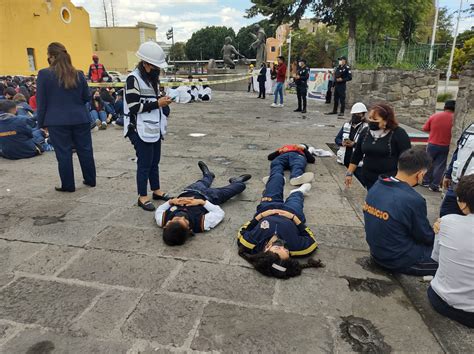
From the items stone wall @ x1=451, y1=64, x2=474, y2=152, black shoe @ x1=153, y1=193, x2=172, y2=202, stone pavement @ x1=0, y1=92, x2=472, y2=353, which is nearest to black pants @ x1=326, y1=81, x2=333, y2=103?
stone wall @ x1=451, y1=64, x2=474, y2=152

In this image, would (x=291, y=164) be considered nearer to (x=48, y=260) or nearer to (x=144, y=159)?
(x=144, y=159)

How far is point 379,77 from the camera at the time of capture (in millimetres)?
12227

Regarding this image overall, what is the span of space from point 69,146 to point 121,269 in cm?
236

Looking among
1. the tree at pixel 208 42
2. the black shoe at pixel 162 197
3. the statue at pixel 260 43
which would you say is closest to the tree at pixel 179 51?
the tree at pixel 208 42

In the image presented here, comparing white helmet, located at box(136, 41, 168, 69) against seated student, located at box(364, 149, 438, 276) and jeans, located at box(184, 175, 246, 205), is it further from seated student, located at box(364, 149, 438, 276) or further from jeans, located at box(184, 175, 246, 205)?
seated student, located at box(364, 149, 438, 276)

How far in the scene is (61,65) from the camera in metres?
4.35

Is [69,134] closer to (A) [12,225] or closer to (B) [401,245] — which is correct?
(A) [12,225]

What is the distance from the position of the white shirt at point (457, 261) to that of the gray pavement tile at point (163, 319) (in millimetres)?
1658

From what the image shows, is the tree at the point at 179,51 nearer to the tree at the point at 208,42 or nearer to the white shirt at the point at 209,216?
the tree at the point at 208,42

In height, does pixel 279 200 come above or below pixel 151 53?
below

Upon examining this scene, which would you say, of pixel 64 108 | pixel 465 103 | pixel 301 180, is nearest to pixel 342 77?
pixel 465 103

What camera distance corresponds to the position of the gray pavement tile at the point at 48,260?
3015mm

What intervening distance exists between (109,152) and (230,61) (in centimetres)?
2227

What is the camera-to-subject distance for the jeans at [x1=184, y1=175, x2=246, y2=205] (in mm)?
4291
